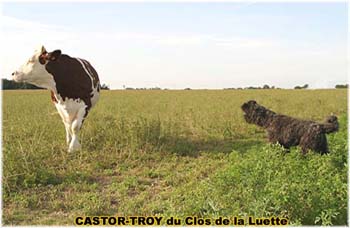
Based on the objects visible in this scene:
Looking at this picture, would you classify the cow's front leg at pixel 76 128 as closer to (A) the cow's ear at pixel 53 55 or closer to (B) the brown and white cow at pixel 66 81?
(B) the brown and white cow at pixel 66 81

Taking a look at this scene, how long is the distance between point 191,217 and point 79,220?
56.0 inches

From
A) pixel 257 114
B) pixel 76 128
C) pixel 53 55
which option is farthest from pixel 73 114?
pixel 257 114

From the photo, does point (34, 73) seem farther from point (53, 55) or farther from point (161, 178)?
point (161, 178)

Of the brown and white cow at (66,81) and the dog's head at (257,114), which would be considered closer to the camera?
the brown and white cow at (66,81)

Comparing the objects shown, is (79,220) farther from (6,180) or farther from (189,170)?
(189,170)

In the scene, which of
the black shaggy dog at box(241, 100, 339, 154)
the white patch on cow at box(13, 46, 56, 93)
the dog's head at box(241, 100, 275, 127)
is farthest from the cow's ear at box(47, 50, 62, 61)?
the black shaggy dog at box(241, 100, 339, 154)

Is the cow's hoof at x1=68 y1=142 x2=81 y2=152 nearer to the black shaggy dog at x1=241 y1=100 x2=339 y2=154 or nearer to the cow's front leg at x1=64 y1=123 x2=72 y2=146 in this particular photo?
the cow's front leg at x1=64 y1=123 x2=72 y2=146

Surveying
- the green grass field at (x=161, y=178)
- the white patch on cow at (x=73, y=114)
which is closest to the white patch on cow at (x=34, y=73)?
the white patch on cow at (x=73, y=114)

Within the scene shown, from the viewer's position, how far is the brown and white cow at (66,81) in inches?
285

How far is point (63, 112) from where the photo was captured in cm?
769

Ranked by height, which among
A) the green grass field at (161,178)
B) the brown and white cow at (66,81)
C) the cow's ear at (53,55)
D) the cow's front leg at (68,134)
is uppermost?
the cow's ear at (53,55)

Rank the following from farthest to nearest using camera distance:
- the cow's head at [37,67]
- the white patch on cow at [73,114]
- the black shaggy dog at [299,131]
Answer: the white patch on cow at [73,114] → the cow's head at [37,67] → the black shaggy dog at [299,131]

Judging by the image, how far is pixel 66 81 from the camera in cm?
745

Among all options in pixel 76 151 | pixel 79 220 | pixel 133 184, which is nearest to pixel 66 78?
pixel 76 151
